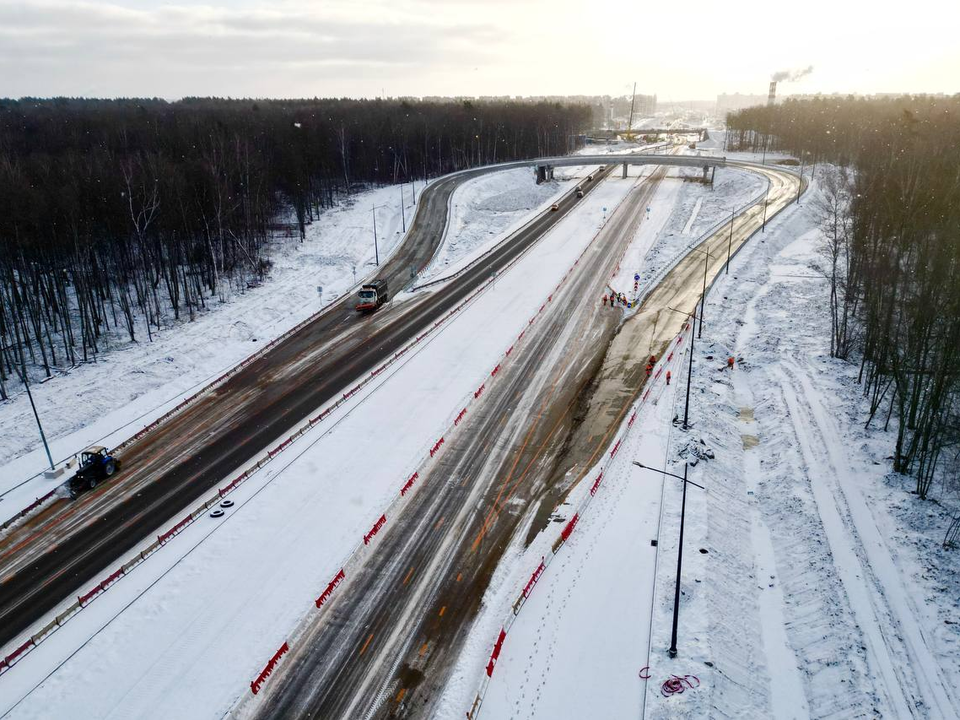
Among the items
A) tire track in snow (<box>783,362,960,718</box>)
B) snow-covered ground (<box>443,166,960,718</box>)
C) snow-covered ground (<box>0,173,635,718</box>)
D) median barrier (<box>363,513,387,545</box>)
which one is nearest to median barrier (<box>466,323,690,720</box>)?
snow-covered ground (<box>443,166,960,718</box>)

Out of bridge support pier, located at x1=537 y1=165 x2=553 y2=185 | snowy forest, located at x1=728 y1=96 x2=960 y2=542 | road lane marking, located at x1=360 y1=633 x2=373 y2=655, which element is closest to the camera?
road lane marking, located at x1=360 y1=633 x2=373 y2=655

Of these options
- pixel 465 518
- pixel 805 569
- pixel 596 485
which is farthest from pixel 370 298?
pixel 805 569

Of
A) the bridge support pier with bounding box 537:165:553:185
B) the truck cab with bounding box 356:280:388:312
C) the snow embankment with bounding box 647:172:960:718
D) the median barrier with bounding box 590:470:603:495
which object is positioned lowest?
the snow embankment with bounding box 647:172:960:718

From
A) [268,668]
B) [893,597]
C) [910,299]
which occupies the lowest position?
[893,597]

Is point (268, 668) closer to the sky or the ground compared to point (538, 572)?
closer to the ground

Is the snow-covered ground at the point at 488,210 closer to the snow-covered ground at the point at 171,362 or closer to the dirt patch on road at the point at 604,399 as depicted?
the snow-covered ground at the point at 171,362

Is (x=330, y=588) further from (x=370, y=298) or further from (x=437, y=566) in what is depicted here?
(x=370, y=298)

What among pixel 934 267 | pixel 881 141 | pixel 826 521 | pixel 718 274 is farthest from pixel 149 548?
pixel 881 141

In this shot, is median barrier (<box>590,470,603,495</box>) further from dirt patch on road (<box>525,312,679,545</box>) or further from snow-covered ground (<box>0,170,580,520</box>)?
snow-covered ground (<box>0,170,580,520</box>)
